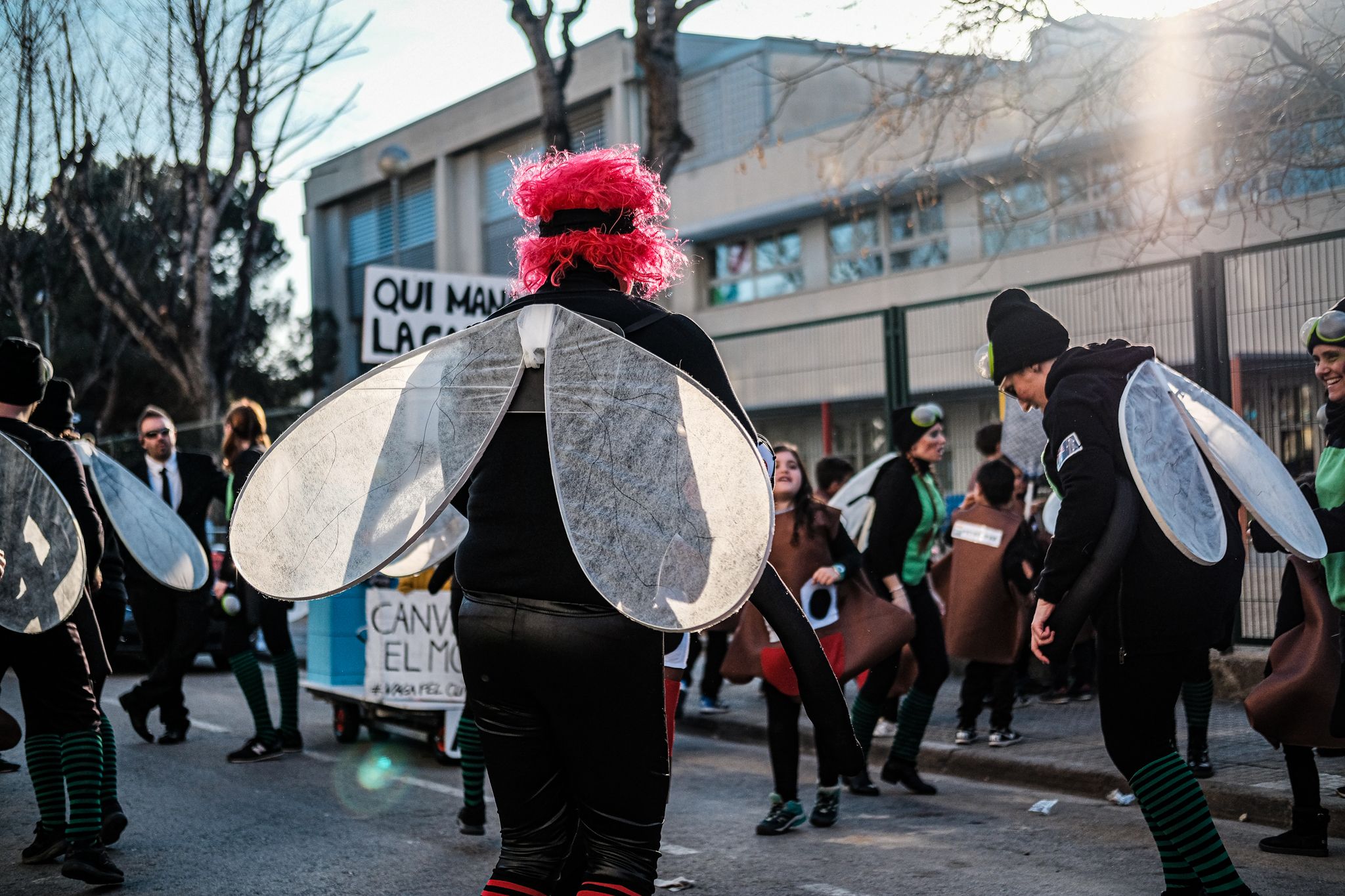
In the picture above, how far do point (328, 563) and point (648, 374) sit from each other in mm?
743

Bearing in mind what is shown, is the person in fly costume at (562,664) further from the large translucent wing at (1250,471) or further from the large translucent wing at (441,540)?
the large translucent wing at (1250,471)

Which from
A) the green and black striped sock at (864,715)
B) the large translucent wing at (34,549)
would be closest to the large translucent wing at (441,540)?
the large translucent wing at (34,549)

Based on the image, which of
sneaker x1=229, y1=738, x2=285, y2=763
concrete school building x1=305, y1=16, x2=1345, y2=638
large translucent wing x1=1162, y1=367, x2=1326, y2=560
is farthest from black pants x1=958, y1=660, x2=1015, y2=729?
sneaker x1=229, y1=738, x2=285, y2=763

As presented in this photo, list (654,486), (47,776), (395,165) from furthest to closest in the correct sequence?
(395,165), (47,776), (654,486)

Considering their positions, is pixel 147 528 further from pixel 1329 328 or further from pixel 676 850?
pixel 1329 328

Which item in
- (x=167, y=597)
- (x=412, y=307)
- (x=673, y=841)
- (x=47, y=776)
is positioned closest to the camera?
(x=47, y=776)

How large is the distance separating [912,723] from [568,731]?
4.29 metres

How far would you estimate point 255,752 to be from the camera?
7.80 m

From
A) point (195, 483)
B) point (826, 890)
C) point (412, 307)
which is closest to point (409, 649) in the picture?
point (195, 483)

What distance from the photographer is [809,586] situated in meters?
6.20

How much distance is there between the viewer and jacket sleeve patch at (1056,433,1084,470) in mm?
3975

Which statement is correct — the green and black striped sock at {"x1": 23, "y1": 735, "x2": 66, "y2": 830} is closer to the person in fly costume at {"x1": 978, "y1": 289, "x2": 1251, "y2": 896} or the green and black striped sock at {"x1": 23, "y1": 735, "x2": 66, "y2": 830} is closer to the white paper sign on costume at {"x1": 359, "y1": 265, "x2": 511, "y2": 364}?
the person in fly costume at {"x1": 978, "y1": 289, "x2": 1251, "y2": 896}

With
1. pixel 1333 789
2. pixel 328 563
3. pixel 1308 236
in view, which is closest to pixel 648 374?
pixel 328 563

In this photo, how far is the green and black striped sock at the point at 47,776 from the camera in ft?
16.8
